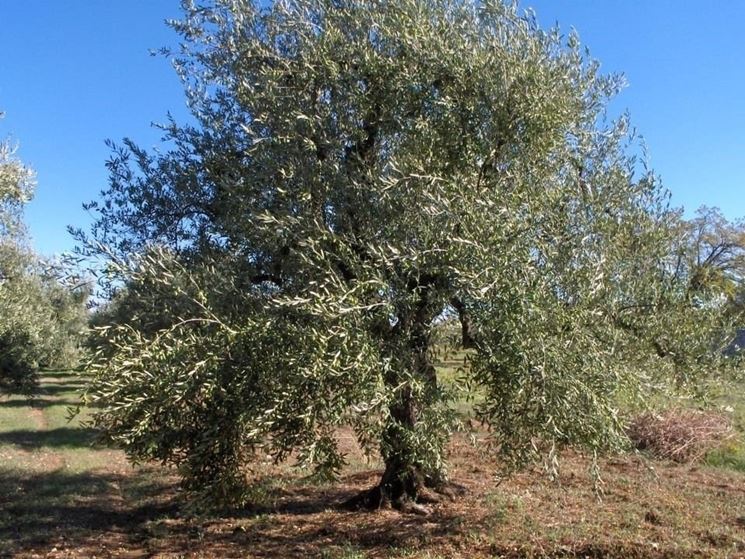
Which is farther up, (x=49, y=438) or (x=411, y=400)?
(x=411, y=400)

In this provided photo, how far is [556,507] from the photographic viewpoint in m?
12.0

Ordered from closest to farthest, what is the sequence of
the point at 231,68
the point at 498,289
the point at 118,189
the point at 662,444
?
the point at 498,289 → the point at 231,68 → the point at 118,189 → the point at 662,444

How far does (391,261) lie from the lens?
7512 millimetres

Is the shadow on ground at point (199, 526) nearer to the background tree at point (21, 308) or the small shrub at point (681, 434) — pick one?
the background tree at point (21, 308)

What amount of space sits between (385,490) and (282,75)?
7.57 m

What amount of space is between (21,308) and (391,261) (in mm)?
19733

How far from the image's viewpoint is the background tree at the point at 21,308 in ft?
48.5

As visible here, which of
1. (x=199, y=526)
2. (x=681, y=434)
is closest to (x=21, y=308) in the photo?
(x=199, y=526)

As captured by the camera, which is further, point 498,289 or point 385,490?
point 385,490

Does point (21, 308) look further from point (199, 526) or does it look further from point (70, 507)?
point (199, 526)

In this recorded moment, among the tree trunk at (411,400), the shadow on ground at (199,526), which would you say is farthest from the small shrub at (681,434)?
the tree trunk at (411,400)

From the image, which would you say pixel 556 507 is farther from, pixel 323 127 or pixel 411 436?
pixel 323 127

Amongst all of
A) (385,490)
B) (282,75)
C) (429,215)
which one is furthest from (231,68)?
(385,490)

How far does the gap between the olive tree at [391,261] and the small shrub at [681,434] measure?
8837 millimetres
